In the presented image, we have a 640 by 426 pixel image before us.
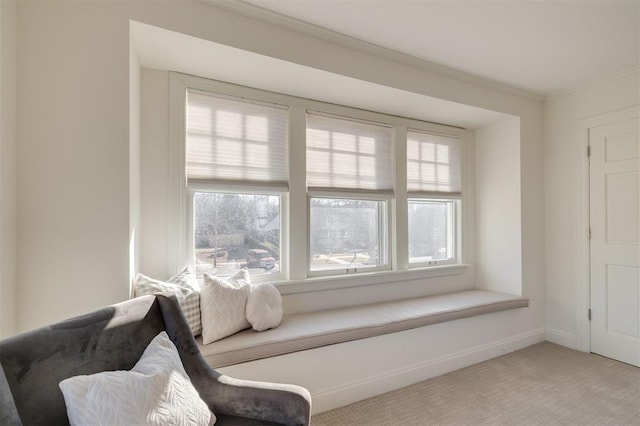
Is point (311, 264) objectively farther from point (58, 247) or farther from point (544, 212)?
point (544, 212)

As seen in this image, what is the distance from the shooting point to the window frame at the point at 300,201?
2223 millimetres

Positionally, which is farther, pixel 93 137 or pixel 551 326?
pixel 551 326

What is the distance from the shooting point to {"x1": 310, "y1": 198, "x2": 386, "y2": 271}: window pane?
2807 mm

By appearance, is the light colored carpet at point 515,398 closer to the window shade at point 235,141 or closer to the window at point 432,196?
the window at point 432,196

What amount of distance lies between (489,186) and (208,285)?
302 cm

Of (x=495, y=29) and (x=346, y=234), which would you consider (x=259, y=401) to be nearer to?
(x=346, y=234)

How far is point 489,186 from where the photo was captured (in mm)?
3451

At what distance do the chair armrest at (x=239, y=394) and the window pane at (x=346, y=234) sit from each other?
4.88ft

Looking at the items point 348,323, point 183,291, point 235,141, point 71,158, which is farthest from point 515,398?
point 71,158

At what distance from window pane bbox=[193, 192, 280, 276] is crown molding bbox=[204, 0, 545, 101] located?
1220mm

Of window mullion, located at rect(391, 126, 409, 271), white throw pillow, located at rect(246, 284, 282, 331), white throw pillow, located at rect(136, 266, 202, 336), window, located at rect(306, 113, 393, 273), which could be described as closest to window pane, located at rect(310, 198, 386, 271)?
window, located at rect(306, 113, 393, 273)

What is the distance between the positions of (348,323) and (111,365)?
1519mm

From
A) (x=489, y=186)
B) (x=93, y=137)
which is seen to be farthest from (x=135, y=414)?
(x=489, y=186)

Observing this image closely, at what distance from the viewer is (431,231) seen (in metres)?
3.43
